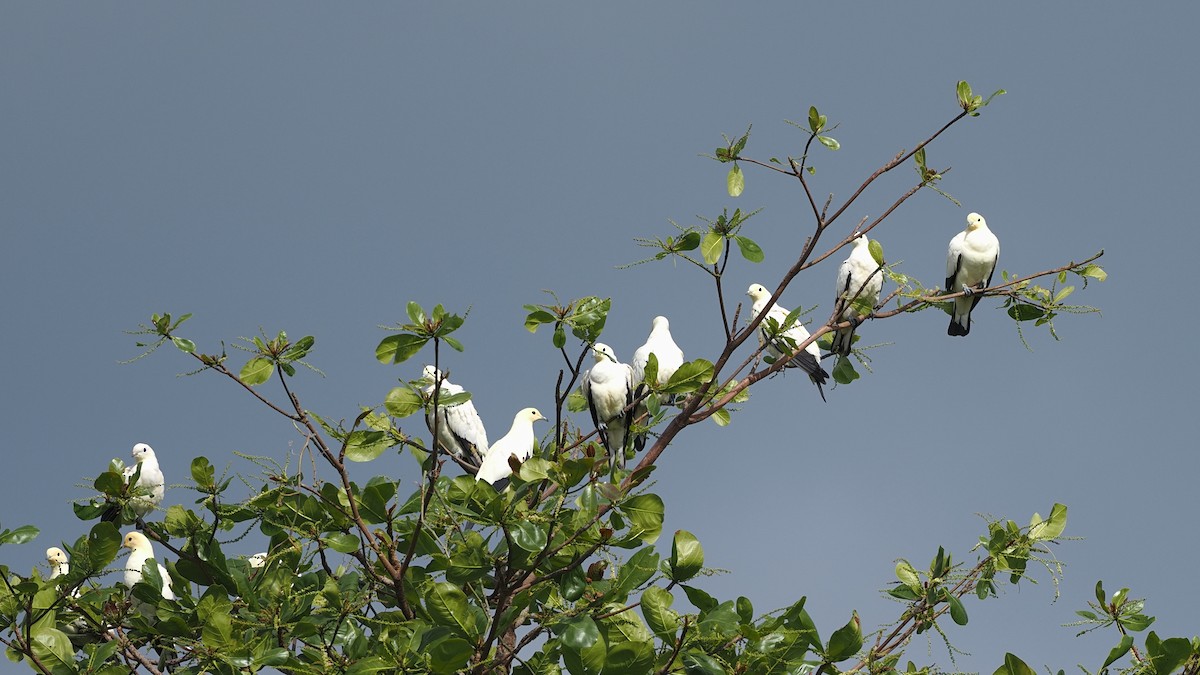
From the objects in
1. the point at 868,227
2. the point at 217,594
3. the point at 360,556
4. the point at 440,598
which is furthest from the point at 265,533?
the point at 868,227

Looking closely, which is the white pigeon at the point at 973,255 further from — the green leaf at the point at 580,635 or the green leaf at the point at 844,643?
the green leaf at the point at 580,635

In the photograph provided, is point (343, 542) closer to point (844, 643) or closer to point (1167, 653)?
point (844, 643)

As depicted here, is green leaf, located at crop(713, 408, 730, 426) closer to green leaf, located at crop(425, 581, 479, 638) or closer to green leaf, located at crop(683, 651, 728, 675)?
green leaf, located at crop(683, 651, 728, 675)

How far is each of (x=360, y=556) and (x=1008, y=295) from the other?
A: 377 centimetres

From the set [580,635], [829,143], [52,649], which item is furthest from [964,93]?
[52,649]

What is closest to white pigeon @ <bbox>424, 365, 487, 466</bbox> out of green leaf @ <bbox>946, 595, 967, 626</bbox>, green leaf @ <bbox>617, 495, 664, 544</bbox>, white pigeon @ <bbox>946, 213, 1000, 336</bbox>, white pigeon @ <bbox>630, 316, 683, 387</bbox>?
white pigeon @ <bbox>630, 316, 683, 387</bbox>

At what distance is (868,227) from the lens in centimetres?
577

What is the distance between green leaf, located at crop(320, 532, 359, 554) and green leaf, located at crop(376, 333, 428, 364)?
2.59 ft

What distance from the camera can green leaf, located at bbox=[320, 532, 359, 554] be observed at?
4941 mm

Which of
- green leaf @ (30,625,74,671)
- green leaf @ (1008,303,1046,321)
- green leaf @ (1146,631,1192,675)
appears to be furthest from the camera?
green leaf @ (1008,303,1046,321)

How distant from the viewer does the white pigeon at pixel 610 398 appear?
7027mm

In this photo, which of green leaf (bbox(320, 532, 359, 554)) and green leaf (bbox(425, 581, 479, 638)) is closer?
green leaf (bbox(425, 581, 479, 638))

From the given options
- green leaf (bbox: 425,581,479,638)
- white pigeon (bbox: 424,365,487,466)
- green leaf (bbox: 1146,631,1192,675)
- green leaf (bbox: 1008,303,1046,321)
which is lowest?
green leaf (bbox: 1146,631,1192,675)

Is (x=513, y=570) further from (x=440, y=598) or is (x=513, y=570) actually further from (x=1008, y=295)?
(x=1008, y=295)
